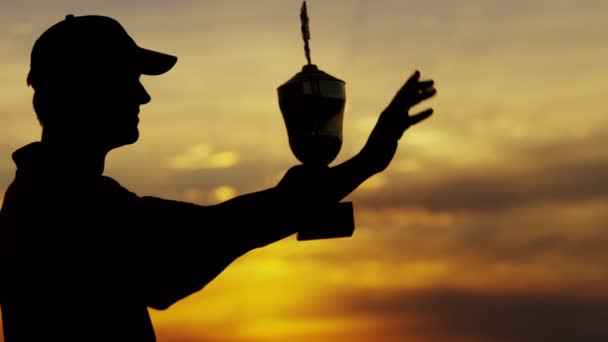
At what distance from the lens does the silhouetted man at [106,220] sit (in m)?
6.82

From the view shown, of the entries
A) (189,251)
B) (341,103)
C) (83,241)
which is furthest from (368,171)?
(83,241)

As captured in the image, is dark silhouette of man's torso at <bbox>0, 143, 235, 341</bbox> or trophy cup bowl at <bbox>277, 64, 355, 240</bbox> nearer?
dark silhouette of man's torso at <bbox>0, 143, 235, 341</bbox>

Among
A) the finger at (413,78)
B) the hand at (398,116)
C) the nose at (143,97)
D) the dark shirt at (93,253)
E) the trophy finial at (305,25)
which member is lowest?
the dark shirt at (93,253)

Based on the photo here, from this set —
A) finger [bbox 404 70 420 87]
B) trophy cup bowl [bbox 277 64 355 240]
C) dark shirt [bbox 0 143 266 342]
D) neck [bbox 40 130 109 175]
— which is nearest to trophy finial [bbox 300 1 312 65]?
trophy cup bowl [bbox 277 64 355 240]

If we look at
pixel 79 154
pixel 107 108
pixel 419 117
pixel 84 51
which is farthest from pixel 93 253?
pixel 419 117

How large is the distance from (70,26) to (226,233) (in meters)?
1.48

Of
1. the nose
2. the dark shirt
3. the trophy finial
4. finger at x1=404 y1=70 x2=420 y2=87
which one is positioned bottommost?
the dark shirt

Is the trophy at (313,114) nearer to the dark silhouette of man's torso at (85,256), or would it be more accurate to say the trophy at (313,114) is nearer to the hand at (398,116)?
the hand at (398,116)

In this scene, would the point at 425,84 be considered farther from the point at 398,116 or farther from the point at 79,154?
Result: the point at 79,154

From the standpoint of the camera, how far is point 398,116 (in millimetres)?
6770

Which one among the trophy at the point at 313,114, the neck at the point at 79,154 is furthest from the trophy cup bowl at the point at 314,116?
the neck at the point at 79,154

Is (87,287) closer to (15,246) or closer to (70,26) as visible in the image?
(15,246)

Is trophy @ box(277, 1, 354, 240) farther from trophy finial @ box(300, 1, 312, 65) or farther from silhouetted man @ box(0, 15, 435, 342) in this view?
silhouetted man @ box(0, 15, 435, 342)

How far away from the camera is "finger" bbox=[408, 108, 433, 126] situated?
6.79m
